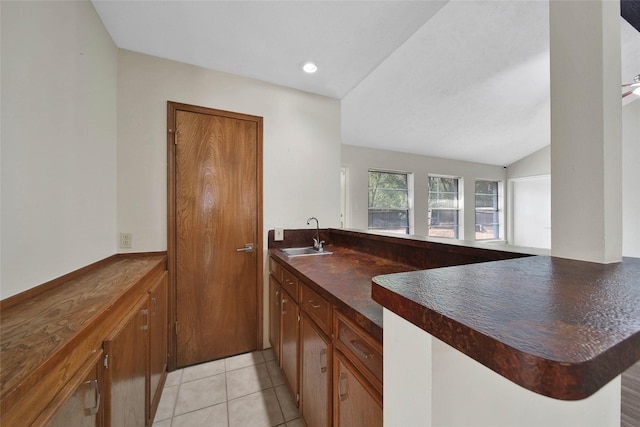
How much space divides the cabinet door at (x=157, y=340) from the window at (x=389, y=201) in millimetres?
3485

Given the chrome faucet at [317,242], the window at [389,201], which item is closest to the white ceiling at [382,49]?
the window at [389,201]

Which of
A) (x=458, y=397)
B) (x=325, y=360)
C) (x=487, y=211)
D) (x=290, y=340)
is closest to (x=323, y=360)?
(x=325, y=360)

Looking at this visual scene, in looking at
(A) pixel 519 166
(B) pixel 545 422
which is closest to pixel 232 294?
(B) pixel 545 422

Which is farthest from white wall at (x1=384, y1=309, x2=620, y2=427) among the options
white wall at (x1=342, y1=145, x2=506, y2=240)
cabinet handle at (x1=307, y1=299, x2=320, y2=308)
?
white wall at (x1=342, y1=145, x2=506, y2=240)

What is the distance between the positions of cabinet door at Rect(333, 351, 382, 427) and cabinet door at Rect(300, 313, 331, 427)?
72mm

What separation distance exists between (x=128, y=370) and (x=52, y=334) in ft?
1.60

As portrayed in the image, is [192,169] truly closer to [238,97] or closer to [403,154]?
[238,97]

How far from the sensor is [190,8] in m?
1.47

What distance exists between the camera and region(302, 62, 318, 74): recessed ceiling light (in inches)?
78.1

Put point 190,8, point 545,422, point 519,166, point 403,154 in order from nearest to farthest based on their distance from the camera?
point 545,422
point 190,8
point 403,154
point 519,166

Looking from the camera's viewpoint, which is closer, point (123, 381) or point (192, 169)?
point (123, 381)

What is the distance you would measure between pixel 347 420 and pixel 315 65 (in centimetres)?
230

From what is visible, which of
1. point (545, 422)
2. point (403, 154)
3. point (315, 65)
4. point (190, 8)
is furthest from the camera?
point (403, 154)

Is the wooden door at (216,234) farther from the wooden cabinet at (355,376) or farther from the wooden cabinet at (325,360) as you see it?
the wooden cabinet at (355,376)
